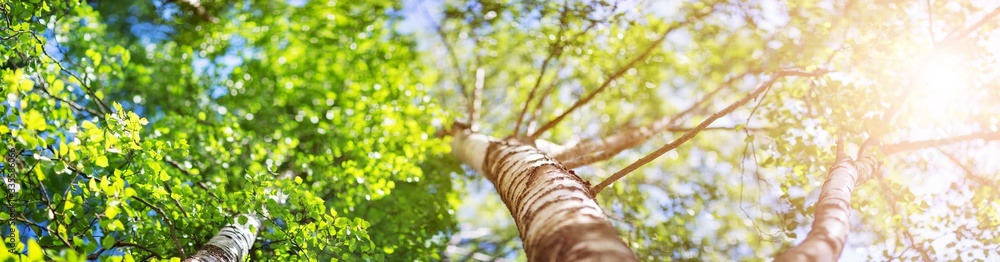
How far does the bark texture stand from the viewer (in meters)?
2.11

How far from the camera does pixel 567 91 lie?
380 inches

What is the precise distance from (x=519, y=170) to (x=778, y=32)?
528 cm

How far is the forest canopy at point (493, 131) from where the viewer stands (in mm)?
3086

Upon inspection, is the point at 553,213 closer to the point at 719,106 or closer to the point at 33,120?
the point at 33,120

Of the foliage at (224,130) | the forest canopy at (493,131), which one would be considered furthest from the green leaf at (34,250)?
the foliage at (224,130)

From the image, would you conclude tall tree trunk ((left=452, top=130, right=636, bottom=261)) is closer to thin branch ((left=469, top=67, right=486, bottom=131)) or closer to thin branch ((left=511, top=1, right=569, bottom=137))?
A: thin branch ((left=511, top=1, right=569, bottom=137))

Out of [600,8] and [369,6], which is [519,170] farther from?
[369,6]

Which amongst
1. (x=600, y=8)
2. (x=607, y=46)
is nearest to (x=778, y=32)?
(x=607, y=46)

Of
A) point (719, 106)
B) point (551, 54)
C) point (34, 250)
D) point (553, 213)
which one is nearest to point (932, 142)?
point (551, 54)

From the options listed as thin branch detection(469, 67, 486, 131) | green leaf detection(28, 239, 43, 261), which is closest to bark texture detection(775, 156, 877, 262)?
green leaf detection(28, 239, 43, 261)

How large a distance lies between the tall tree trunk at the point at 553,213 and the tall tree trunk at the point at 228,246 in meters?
1.69

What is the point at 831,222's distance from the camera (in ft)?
7.76

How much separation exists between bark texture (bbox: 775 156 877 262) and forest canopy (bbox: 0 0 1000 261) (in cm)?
1

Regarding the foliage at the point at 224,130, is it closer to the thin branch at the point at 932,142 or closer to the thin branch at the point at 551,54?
the thin branch at the point at 551,54
